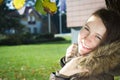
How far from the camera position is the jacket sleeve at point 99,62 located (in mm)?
1489

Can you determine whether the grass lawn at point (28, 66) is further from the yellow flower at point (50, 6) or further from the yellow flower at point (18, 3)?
the yellow flower at point (18, 3)

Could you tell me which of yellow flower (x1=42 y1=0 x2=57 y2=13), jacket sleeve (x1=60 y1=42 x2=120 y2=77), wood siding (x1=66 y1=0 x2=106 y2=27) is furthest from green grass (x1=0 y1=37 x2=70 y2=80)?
jacket sleeve (x1=60 y1=42 x2=120 y2=77)

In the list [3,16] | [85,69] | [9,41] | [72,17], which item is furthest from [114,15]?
[3,16]

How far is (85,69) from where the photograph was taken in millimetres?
1496

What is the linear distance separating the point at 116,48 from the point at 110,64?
0.07 m

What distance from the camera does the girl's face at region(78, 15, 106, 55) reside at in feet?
5.33

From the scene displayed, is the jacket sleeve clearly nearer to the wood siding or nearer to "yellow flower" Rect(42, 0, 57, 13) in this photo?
"yellow flower" Rect(42, 0, 57, 13)

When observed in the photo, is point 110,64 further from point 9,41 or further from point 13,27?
point 13,27

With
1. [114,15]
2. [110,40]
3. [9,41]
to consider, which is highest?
[114,15]

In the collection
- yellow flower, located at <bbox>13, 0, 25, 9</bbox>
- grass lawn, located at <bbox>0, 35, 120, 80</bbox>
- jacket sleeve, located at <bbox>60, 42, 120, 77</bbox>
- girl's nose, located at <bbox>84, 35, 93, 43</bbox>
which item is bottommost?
grass lawn, located at <bbox>0, 35, 120, 80</bbox>

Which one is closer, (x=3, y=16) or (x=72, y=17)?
(x=72, y=17)

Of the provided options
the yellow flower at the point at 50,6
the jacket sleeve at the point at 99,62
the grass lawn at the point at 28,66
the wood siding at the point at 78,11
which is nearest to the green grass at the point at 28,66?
the grass lawn at the point at 28,66

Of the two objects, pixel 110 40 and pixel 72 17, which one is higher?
pixel 110 40

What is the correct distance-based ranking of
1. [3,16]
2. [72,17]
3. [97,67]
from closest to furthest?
[97,67] → [72,17] → [3,16]
